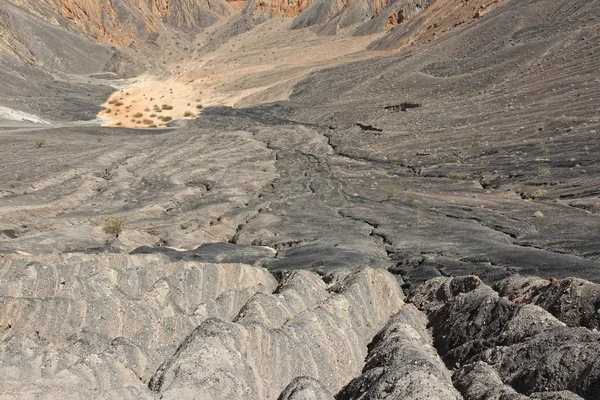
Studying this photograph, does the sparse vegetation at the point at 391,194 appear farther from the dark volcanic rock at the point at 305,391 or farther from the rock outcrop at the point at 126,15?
the rock outcrop at the point at 126,15

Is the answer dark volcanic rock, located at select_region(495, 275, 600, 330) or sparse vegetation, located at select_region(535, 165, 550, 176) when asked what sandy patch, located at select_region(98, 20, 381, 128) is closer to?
sparse vegetation, located at select_region(535, 165, 550, 176)

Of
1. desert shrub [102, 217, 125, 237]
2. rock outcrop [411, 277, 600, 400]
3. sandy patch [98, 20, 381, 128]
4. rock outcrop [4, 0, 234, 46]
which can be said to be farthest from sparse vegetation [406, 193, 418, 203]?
rock outcrop [4, 0, 234, 46]

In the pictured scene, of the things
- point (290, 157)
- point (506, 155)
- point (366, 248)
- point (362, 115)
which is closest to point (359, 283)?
point (366, 248)

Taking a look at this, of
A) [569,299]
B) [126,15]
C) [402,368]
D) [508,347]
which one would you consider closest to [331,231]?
[569,299]

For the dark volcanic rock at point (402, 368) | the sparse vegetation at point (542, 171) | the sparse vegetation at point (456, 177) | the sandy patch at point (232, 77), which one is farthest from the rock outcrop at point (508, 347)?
the sandy patch at point (232, 77)

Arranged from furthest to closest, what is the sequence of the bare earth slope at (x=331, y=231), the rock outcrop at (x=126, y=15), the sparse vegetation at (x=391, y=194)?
1. the rock outcrop at (x=126, y=15)
2. the sparse vegetation at (x=391, y=194)
3. the bare earth slope at (x=331, y=231)

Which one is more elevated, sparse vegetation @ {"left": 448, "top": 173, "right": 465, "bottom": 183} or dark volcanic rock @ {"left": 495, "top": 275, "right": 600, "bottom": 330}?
sparse vegetation @ {"left": 448, "top": 173, "right": 465, "bottom": 183}

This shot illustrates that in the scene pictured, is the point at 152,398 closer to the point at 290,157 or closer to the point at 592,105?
the point at 290,157
